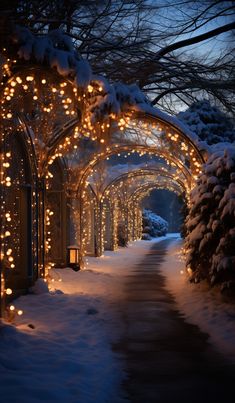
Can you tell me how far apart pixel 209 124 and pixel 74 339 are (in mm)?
14574

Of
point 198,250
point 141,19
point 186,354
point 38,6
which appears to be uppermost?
point 141,19

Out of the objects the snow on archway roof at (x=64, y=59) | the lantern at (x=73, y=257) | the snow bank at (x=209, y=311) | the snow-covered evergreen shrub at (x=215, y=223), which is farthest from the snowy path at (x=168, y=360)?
the lantern at (x=73, y=257)

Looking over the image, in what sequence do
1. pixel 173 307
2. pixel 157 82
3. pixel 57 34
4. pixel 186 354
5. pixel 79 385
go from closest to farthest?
pixel 79 385 < pixel 186 354 < pixel 57 34 < pixel 173 307 < pixel 157 82

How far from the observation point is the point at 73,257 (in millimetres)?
16453

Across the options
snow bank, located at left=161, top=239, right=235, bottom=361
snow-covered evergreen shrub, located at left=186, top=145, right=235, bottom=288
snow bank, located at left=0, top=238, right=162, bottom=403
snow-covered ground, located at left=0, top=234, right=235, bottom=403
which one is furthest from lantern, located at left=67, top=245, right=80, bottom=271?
snow-covered evergreen shrub, located at left=186, top=145, right=235, bottom=288

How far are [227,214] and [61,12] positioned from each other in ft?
16.1

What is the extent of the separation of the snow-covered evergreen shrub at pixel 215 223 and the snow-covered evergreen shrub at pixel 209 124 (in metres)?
8.75

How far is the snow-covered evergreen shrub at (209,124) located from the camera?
1988 centimetres

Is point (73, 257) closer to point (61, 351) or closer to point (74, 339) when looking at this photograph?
point (74, 339)

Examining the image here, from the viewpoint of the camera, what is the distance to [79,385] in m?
5.31

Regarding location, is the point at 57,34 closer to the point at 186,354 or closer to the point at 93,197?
the point at 186,354

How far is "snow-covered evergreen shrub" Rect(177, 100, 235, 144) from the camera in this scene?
1988cm

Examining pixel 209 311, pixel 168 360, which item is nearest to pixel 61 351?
pixel 168 360

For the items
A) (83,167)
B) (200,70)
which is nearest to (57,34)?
(200,70)
